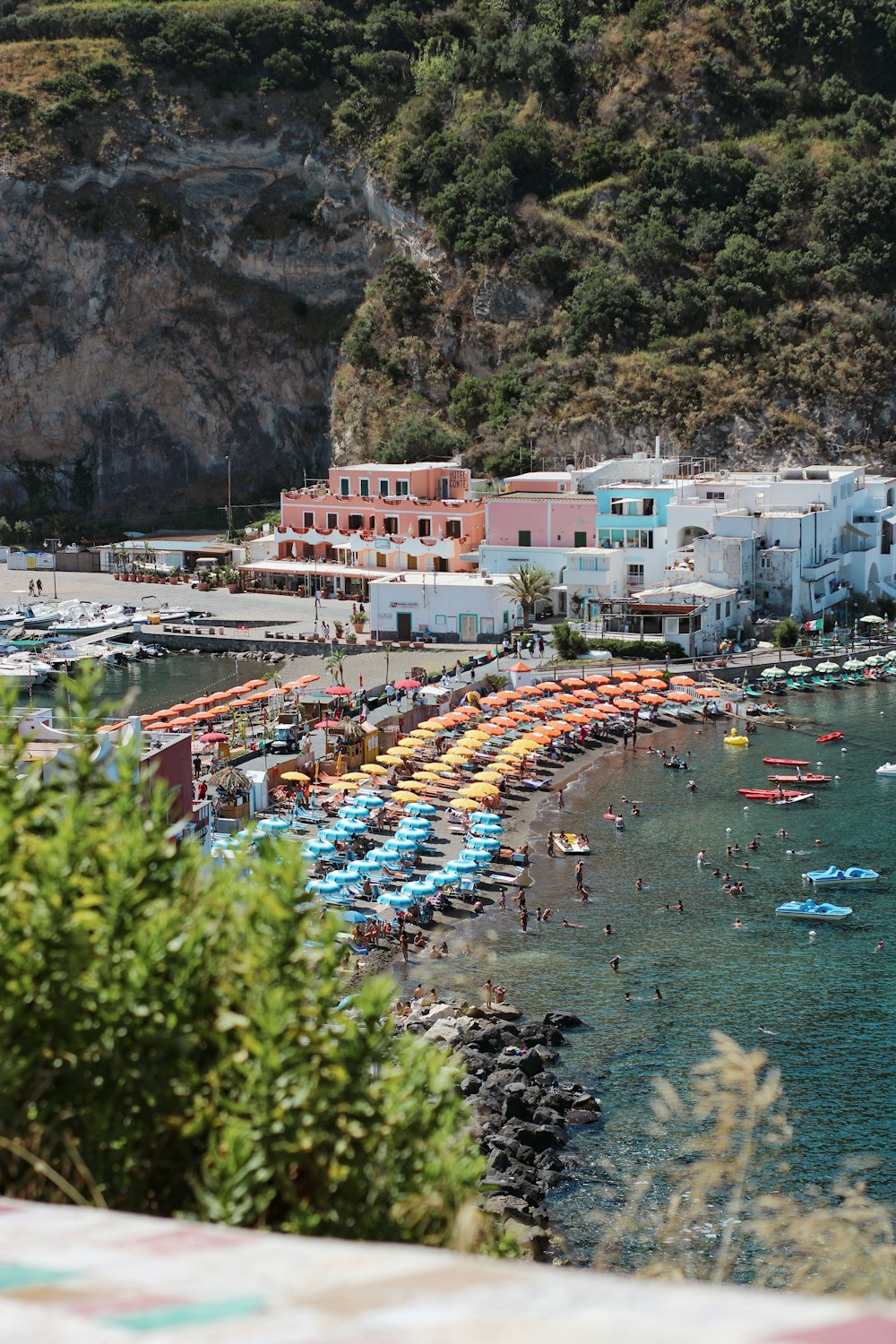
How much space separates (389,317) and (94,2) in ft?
91.8

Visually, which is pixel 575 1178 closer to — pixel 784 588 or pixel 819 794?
pixel 819 794

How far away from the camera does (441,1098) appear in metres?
11.0

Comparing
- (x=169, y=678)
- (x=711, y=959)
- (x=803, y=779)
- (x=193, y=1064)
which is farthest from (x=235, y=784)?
(x=193, y=1064)

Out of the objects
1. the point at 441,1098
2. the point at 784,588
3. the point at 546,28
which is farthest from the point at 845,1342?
the point at 546,28

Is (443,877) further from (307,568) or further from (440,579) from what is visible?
(307,568)

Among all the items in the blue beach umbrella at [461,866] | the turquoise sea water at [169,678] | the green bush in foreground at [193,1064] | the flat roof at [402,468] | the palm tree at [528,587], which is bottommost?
the blue beach umbrella at [461,866]

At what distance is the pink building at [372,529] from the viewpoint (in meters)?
66.6

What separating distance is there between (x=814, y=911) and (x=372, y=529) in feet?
127

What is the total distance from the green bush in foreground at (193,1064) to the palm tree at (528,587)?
48441 millimetres

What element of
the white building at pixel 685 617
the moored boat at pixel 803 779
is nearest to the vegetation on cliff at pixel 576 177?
the white building at pixel 685 617

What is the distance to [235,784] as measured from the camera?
3947 centimetres

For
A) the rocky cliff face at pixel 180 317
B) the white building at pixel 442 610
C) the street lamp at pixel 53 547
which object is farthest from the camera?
the rocky cliff face at pixel 180 317

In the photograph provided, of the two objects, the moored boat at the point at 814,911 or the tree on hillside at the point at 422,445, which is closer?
the moored boat at the point at 814,911

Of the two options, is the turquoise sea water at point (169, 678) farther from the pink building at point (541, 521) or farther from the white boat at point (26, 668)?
the pink building at point (541, 521)
